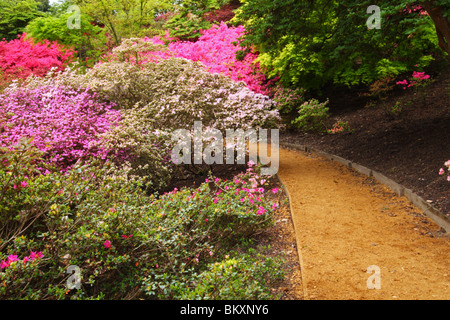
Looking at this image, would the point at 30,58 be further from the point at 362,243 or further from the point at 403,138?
the point at 362,243

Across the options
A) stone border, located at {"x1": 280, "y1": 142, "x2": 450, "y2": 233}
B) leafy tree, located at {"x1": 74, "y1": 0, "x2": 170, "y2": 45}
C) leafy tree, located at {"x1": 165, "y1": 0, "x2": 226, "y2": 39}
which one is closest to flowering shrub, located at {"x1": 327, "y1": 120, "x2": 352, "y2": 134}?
stone border, located at {"x1": 280, "y1": 142, "x2": 450, "y2": 233}

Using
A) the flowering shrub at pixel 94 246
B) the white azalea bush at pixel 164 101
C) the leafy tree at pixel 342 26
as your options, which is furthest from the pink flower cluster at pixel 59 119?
the leafy tree at pixel 342 26

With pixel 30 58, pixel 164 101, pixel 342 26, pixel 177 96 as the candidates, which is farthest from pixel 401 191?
pixel 30 58

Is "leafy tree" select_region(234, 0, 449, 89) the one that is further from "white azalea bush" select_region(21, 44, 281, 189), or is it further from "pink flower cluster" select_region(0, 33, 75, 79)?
"pink flower cluster" select_region(0, 33, 75, 79)

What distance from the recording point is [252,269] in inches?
127

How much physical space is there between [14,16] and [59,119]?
14648 mm

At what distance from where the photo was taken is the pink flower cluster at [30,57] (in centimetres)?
1169

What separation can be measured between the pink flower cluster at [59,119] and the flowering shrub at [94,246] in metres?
2.63

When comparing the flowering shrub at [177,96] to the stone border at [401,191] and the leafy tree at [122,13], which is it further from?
the leafy tree at [122,13]

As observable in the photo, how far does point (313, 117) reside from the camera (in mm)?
10617

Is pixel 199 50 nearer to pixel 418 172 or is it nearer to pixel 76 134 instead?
pixel 76 134

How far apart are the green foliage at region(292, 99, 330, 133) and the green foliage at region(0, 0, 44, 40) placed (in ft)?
47.0
